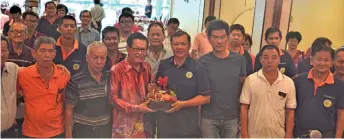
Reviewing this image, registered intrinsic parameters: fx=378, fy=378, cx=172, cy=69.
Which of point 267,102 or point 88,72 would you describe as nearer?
point 88,72

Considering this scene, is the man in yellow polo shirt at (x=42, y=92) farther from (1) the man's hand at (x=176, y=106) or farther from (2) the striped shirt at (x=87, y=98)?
(1) the man's hand at (x=176, y=106)

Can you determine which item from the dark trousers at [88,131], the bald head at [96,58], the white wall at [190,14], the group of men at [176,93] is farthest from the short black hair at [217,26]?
the white wall at [190,14]

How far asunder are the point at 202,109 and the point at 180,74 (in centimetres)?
41

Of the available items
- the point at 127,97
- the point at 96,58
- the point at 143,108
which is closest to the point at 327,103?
the point at 143,108

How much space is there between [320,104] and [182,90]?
1.12 m

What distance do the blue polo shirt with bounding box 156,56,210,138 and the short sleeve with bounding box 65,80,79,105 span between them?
2.14ft

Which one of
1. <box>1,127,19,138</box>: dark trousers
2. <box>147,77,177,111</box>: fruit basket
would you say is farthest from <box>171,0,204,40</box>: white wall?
<box>1,127,19,138</box>: dark trousers

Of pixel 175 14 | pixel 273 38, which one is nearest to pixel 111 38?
pixel 273 38

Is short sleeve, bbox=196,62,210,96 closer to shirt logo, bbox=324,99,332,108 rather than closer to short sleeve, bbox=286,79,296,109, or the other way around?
short sleeve, bbox=286,79,296,109

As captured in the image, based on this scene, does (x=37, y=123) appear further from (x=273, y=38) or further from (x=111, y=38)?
(x=273, y=38)

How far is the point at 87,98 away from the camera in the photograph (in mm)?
2773

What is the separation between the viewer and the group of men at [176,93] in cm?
277

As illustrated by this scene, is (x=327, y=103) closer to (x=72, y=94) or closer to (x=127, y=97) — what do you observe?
(x=127, y=97)

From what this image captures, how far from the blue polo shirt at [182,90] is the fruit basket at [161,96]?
0.29 feet
